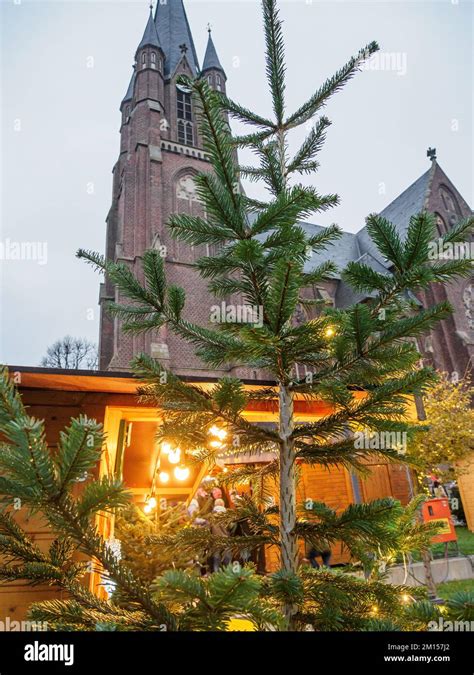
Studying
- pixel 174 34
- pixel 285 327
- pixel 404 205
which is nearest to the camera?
pixel 285 327

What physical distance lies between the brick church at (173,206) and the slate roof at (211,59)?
0.07 metres

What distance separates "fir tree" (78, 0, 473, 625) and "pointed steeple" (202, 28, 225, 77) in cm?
3358

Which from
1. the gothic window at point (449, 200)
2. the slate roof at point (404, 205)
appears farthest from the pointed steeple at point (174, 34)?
the gothic window at point (449, 200)

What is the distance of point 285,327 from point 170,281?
19281 mm

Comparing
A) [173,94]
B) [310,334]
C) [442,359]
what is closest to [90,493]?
[310,334]

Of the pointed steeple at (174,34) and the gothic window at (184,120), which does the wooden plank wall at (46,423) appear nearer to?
the gothic window at (184,120)

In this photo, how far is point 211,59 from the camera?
3045 centimetres

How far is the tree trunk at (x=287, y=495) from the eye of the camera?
6.20 ft

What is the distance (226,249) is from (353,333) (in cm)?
97

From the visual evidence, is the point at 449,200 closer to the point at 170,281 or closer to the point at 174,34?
the point at 170,281

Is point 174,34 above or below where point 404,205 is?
above

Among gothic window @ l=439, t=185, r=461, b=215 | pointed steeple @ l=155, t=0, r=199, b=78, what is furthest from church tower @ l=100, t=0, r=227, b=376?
gothic window @ l=439, t=185, r=461, b=215

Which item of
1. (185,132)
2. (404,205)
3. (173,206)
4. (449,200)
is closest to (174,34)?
(185,132)

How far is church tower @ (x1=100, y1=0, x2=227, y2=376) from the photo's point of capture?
19938 mm
